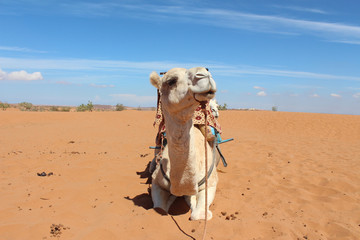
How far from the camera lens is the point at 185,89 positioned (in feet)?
8.66

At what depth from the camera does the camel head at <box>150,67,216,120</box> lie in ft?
8.02

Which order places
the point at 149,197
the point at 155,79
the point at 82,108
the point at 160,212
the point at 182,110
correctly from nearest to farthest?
the point at 182,110
the point at 155,79
the point at 160,212
the point at 149,197
the point at 82,108

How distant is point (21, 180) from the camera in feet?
18.1

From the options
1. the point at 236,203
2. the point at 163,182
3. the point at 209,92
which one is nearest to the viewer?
the point at 209,92

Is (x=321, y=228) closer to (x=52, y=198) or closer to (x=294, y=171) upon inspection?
(x=294, y=171)

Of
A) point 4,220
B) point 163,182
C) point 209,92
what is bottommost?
point 4,220

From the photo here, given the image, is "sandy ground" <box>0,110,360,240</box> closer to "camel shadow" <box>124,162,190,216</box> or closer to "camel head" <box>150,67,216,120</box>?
"camel shadow" <box>124,162,190,216</box>

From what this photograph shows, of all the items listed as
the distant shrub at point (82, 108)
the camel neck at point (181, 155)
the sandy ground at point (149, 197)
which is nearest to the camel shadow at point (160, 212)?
the sandy ground at point (149, 197)

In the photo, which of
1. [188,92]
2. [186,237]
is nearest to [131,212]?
[186,237]

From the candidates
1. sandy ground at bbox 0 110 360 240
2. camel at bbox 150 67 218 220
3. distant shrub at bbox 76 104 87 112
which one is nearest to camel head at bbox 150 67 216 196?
camel at bbox 150 67 218 220

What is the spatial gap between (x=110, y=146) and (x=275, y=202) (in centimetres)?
669

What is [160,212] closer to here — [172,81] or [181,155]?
[181,155]

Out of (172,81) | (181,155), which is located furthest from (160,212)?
(172,81)

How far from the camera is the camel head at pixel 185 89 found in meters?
2.44
